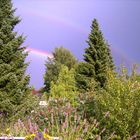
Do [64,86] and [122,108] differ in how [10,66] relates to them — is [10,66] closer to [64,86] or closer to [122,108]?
[122,108]

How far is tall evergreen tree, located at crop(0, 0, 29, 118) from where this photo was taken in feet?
65.0

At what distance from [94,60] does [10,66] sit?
18662 millimetres

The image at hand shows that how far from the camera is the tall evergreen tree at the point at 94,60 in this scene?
1437 inches

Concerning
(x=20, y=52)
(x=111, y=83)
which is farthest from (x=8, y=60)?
(x=111, y=83)

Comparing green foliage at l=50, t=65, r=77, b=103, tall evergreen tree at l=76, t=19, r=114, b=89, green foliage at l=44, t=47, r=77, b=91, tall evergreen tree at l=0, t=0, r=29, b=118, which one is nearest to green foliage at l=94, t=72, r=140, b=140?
tall evergreen tree at l=0, t=0, r=29, b=118

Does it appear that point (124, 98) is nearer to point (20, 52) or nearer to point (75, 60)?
point (20, 52)

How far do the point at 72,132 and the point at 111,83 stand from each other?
2798 mm

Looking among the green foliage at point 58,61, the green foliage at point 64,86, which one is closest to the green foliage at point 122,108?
the green foliage at point 64,86

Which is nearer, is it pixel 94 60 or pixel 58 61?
pixel 94 60

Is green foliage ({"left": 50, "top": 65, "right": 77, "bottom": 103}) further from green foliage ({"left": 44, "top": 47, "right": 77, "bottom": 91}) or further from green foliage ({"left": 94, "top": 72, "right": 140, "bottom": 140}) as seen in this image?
green foliage ({"left": 44, "top": 47, "right": 77, "bottom": 91})

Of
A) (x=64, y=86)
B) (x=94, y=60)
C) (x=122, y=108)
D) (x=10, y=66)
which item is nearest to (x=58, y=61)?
(x=94, y=60)

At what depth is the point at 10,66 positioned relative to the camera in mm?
20391

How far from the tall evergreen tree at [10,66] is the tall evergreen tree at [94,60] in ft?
49.6

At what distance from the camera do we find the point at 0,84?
2014 centimetres
